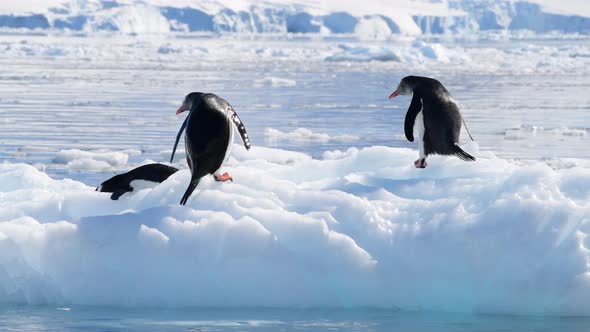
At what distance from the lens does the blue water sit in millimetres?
3422

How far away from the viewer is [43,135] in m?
10.7

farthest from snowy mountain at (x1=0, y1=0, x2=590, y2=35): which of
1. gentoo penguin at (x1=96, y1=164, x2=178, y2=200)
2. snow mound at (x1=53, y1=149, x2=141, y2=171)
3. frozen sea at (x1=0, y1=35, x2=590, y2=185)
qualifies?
gentoo penguin at (x1=96, y1=164, x2=178, y2=200)

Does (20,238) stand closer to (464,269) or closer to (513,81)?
(464,269)

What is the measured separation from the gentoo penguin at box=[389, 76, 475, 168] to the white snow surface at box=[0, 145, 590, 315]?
733mm

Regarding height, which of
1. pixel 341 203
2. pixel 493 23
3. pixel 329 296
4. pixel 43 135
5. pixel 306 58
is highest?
pixel 341 203

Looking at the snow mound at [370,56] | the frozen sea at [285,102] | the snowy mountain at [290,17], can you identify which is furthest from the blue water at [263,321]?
the snowy mountain at [290,17]

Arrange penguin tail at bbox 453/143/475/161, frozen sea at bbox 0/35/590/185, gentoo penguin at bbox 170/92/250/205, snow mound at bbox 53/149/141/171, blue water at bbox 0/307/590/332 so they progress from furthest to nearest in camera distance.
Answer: frozen sea at bbox 0/35/590/185
snow mound at bbox 53/149/141/171
penguin tail at bbox 453/143/475/161
gentoo penguin at bbox 170/92/250/205
blue water at bbox 0/307/590/332

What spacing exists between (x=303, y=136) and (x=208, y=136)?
6368mm

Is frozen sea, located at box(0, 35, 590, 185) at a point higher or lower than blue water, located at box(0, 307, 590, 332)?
lower

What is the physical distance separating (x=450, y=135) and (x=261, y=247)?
4.95 feet

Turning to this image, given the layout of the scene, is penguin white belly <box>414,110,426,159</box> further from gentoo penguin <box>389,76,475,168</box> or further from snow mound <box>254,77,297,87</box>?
snow mound <box>254,77,297,87</box>

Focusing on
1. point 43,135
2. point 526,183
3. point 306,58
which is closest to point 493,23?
point 306,58

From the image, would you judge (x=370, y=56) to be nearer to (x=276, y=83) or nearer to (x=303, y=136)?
(x=276, y=83)

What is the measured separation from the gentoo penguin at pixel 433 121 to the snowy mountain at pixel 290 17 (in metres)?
61.8
